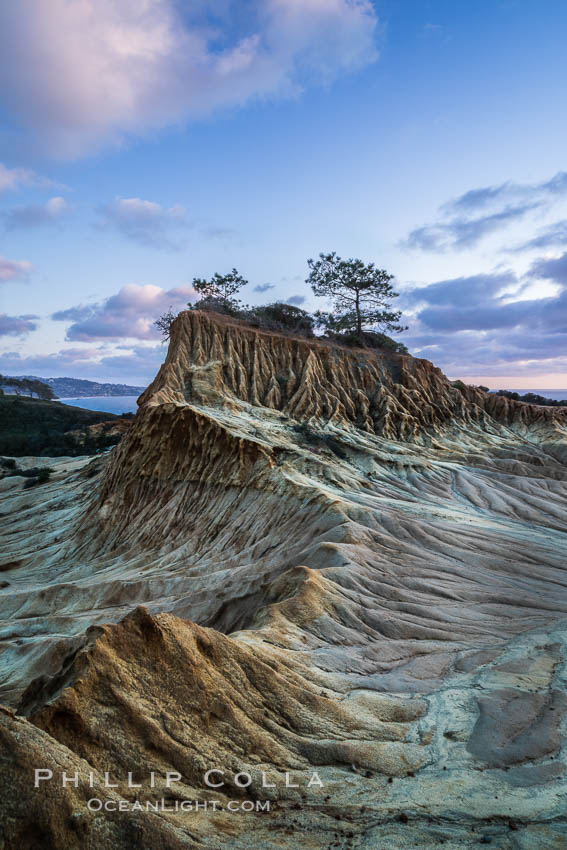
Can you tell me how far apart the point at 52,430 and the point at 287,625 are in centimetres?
6078

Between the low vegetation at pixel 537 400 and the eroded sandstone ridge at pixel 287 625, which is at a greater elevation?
the low vegetation at pixel 537 400

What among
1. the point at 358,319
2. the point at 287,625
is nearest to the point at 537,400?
the point at 358,319

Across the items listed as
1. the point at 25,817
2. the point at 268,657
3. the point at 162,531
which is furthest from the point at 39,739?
the point at 162,531

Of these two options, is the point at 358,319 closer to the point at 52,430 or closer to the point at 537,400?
the point at 537,400

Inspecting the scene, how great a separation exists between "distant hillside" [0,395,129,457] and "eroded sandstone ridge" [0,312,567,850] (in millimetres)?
24843

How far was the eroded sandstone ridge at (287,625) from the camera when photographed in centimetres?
443

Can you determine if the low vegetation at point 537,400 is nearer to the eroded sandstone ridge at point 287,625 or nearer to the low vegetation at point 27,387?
the eroded sandstone ridge at point 287,625

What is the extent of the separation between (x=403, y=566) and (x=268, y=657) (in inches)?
258

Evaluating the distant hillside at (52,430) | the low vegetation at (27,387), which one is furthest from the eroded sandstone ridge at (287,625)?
the low vegetation at (27,387)

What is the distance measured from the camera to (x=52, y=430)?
6131 centimetres

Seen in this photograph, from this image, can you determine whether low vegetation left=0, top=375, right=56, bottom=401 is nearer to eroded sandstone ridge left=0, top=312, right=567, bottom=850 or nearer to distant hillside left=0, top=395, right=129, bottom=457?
distant hillside left=0, top=395, right=129, bottom=457

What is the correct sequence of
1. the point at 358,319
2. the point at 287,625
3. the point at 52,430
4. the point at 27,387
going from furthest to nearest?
1. the point at 27,387
2. the point at 52,430
3. the point at 358,319
4. the point at 287,625

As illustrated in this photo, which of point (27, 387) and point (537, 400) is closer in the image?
point (537, 400)

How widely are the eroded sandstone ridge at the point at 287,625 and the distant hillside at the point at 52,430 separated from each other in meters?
24.8
